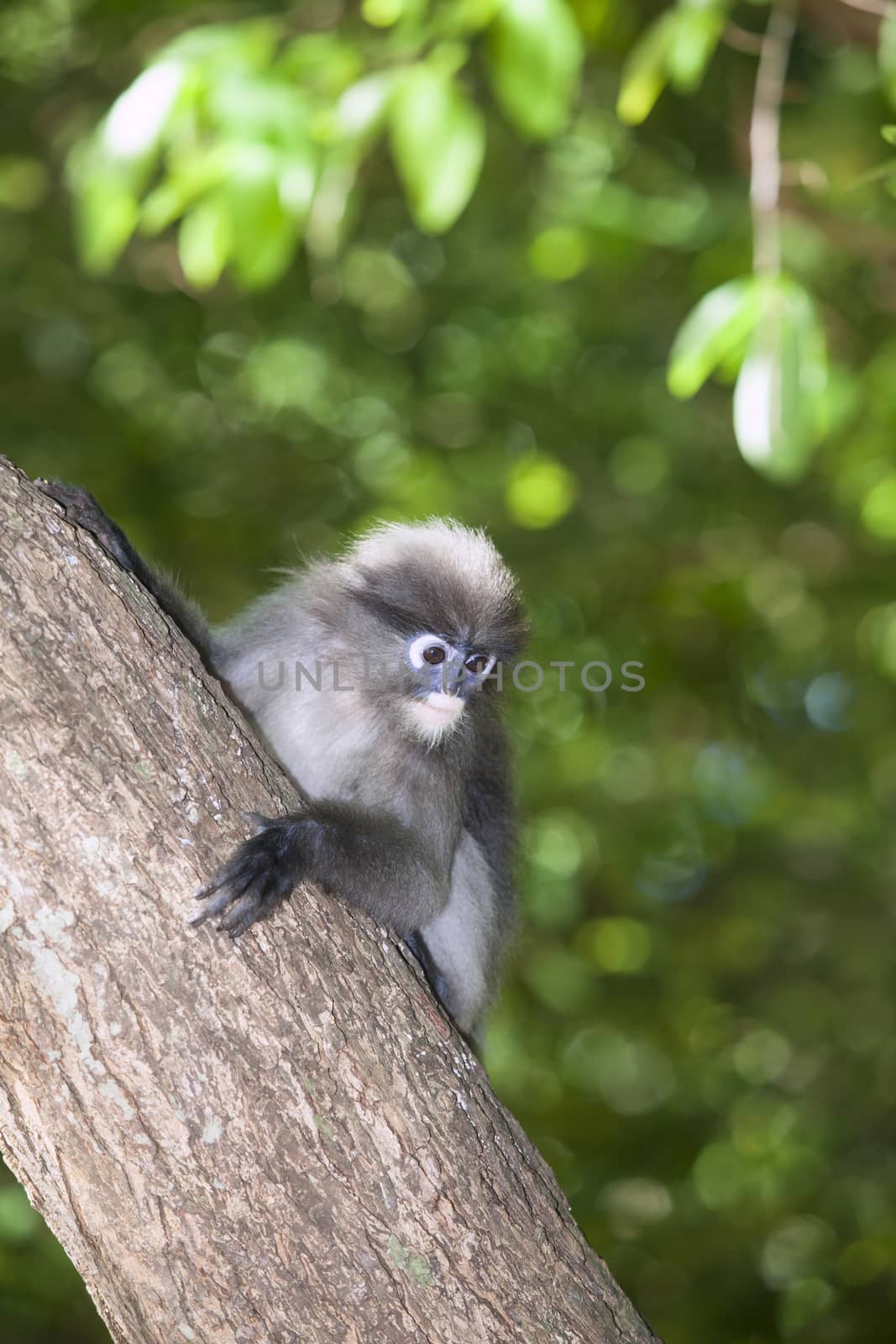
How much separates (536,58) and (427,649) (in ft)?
5.16

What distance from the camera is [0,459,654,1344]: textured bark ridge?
196 cm

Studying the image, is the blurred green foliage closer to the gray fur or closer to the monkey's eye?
the gray fur

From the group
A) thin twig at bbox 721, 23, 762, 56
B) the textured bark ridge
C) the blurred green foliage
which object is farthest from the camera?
the blurred green foliage

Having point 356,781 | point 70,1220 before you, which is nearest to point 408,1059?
point 70,1220

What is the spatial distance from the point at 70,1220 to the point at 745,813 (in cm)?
483

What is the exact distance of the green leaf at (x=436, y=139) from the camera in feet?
8.84

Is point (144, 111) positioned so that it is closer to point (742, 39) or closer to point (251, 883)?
point (251, 883)

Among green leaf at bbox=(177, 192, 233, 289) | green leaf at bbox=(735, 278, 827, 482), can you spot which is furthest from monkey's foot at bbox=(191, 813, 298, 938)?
green leaf at bbox=(177, 192, 233, 289)

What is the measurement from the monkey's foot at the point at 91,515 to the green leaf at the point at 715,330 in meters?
1.45


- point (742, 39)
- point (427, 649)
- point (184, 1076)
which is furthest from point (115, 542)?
point (742, 39)

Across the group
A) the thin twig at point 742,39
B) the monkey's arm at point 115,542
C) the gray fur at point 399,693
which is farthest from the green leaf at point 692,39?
the monkey's arm at point 115,542

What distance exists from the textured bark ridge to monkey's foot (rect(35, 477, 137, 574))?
73 centimetres

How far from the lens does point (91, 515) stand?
298cm

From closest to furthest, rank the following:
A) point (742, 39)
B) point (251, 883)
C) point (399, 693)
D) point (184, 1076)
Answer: point (184, 1076) < point (251, 883) < point (399, 693) < point (742, 39)
